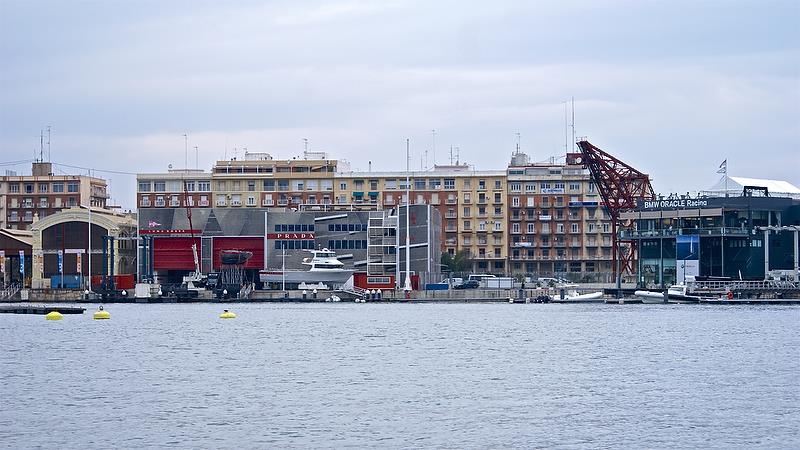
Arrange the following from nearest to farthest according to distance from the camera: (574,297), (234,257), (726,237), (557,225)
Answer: (726,237) < (574,297) < (234,257) < (557,225)

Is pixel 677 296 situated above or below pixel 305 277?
below

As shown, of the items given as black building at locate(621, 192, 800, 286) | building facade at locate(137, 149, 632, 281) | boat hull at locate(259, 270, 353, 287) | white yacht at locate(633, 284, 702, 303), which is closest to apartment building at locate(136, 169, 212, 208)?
building facade at locate(137, 149, 632, 281)

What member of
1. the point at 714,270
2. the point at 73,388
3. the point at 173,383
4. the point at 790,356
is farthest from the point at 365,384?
the point at 714,270

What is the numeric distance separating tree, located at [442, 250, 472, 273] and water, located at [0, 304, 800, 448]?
7565cm

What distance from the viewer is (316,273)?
14738cm

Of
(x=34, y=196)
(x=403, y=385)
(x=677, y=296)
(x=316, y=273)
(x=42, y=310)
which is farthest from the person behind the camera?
(x=34, y=196)

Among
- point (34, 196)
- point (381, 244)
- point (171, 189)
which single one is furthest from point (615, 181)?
point (34, 196)

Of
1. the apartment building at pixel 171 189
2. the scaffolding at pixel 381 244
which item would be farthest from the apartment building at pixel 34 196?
the scaffolding at pixel 381 244

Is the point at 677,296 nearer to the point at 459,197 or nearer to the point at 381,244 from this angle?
the point at 381,244

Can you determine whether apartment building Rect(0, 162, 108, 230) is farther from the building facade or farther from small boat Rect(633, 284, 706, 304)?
small boat Rect(633, 284, 706, 304)

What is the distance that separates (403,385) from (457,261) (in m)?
122

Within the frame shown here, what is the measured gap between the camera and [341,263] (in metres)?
147

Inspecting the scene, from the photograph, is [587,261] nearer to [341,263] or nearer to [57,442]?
[341,263]

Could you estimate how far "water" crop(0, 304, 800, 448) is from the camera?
43938mm
